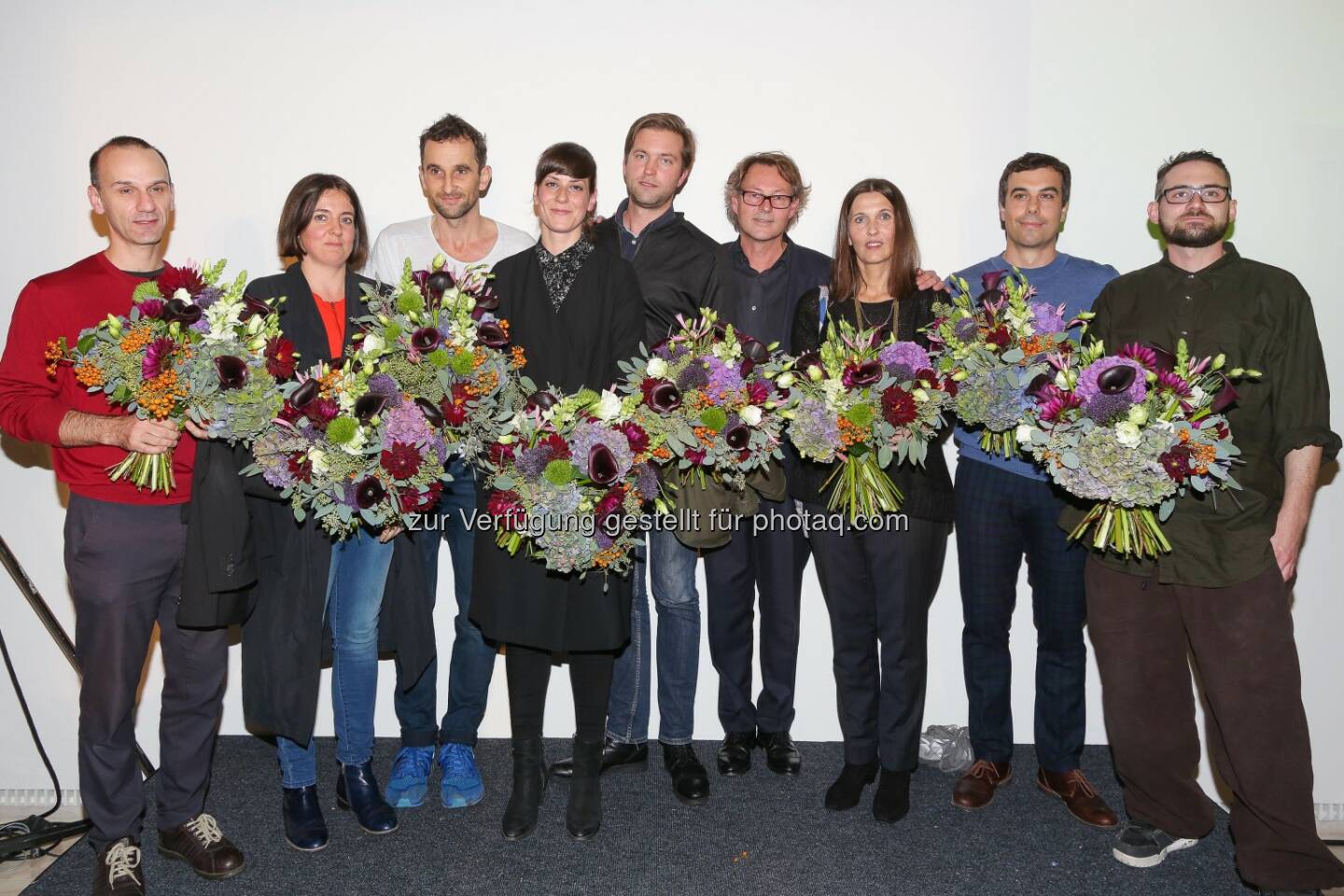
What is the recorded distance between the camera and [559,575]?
3.05 meters

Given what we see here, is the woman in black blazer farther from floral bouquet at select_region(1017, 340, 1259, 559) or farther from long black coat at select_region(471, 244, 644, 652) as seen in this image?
floral bouquet at select_region(1017, 340, 1259, 559)

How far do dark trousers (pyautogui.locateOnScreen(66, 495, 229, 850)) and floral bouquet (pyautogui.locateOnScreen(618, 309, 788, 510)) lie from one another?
4.95 ft

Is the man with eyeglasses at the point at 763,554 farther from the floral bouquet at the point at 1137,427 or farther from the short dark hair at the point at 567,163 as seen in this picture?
the floral bouquet at the point at 1137,427

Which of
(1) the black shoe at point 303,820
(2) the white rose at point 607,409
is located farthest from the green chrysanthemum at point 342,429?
(1) the black shoe at point 303,820

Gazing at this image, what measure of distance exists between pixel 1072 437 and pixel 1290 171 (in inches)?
80.4

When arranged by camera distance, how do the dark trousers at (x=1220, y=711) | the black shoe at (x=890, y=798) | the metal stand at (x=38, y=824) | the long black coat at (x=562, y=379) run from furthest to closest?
the metal stand at (x=38, y=824) → the black shoe at (x=890, y=798) → the long black coat at (x=562, y=379) → the dark trousers at (x=1220, y=711)

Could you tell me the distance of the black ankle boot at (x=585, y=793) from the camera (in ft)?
10.5

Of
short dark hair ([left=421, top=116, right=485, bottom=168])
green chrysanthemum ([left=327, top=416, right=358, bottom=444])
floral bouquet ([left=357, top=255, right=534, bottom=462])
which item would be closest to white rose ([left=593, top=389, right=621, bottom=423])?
floral bouquet ([left=357, top=255, right=534, bottom=462])

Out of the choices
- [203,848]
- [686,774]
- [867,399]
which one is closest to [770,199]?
[867,399]

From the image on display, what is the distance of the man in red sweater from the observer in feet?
9.59

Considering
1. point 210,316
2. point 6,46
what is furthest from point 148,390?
point 6,46

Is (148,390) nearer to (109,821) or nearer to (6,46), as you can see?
(109,821)

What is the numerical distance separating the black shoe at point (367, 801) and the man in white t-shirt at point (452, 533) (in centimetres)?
15

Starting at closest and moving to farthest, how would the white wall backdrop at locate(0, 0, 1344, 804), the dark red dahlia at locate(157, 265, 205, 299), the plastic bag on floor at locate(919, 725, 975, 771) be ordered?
1. the dark red dahlia at locate(157, 265, 205, 299)
2. the plastic bag on floor at locate(919, 725, 975, 771)
3. the white wall backdrop at locate(0, 0, 1344, 804)
